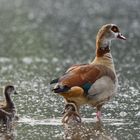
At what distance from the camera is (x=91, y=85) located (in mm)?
10445

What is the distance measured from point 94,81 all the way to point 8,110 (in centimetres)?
131

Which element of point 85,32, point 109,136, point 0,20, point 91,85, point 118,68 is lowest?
point 109,136

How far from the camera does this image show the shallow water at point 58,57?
1025 centimetres

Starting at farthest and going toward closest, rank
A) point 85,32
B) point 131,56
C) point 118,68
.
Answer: point 85,32
point 131,56
point 118,68

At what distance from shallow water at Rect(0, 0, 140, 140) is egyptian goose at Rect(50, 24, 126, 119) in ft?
1.25

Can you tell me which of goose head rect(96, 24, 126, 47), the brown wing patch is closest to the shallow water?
the brown wing patch

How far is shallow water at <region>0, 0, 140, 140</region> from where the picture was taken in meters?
10.2

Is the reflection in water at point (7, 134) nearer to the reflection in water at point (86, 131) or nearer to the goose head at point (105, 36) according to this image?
the reflection in water at point (86, 131)

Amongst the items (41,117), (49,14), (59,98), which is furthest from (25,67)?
(49,14)

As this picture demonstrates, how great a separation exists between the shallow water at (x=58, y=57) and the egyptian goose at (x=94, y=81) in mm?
381

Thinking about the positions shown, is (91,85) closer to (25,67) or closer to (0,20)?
(25,67)

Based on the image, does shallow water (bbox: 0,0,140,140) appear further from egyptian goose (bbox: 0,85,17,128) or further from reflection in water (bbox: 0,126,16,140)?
egyptian goose (bbox: 0,85,17,128)

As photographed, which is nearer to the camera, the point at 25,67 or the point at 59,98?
the point at 59,98

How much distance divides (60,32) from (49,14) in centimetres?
743
